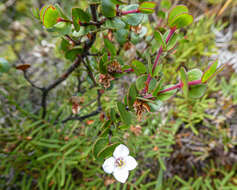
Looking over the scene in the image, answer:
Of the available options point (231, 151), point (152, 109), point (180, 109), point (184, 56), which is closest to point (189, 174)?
point (231, 151)

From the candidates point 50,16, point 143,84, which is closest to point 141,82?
point 143,84

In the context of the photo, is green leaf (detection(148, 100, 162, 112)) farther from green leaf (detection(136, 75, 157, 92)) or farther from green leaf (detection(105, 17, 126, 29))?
green leaf (detection(105, 17, 126, 29))

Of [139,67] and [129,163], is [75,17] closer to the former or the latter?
[139,67]

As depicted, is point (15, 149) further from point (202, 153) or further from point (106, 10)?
point (202, 153)

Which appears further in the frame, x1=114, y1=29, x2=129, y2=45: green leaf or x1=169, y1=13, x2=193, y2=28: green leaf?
x1=114, y1=29, x2=129, y2=45: green leaf

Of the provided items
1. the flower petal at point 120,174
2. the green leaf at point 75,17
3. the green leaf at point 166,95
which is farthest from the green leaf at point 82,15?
the flower petal at point 120,174

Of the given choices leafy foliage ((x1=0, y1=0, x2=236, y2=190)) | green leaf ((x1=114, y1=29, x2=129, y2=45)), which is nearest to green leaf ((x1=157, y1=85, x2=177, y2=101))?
leafy foliage ((x1=0, y1=0, x2=236, y2=190))
